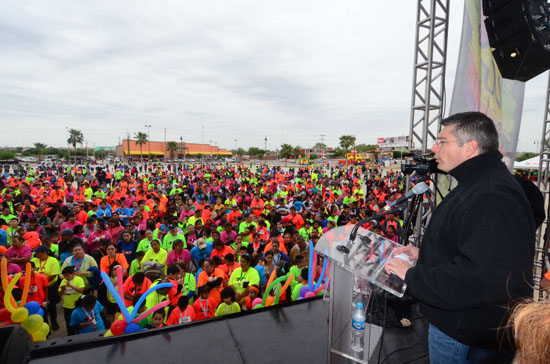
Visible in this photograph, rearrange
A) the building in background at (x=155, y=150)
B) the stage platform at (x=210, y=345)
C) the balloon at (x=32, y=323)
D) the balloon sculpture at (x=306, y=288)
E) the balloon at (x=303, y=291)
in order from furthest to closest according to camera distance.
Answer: the building in background at (x=155, y=150) → the balloon at (x=303, y=291) → the balloon sculpture at (x=306, y=288) → the balloon at (x=32, y=323) → the stage platform at (x=210, y=345)

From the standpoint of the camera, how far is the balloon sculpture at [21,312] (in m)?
3.02

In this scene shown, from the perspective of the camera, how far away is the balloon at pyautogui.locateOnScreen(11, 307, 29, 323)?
10.1ft

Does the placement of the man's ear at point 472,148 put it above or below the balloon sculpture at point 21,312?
above

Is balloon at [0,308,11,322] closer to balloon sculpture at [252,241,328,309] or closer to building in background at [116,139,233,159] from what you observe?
balloon sculpture at [252,241,328,309]

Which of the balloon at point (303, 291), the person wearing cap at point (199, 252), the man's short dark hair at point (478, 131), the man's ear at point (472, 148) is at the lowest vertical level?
the person wearing cap at point (199, 252)

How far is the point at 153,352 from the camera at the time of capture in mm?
2377

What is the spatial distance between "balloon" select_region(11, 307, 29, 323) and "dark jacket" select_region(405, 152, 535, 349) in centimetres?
379

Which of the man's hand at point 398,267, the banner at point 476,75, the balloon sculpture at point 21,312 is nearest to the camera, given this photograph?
the man's hand at point 398,267

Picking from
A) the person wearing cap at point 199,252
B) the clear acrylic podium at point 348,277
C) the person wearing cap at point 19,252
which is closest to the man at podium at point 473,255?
the clear acrylic podium at point 348,277

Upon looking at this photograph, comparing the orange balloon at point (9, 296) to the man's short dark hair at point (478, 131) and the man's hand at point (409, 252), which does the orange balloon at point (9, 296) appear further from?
the man's short dark hair at point (478, 131)

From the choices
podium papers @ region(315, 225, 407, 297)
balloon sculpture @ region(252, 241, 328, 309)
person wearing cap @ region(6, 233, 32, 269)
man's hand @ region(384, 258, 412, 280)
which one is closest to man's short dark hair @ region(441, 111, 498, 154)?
man's hand @ region(384, 258, 412, 280)

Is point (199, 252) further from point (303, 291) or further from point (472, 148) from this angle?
point (472, 148)

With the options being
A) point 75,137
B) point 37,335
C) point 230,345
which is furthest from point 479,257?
point 75,137

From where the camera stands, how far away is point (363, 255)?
1.76 m
